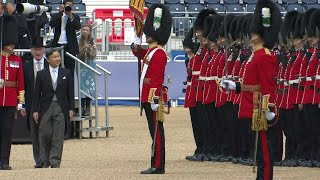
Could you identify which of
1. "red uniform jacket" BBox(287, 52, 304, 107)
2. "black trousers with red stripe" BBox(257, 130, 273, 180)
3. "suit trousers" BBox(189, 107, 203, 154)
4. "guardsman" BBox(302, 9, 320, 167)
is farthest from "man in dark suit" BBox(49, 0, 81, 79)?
"black trousers with red stripe" BBox(257, 130, 273, 180)

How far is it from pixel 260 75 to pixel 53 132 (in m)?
4.13

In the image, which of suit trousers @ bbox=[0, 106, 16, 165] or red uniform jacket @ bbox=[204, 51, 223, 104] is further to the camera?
red uniform jacket @ bbox=[204, 51, 223, 104]

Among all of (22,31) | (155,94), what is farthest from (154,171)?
(22,31)

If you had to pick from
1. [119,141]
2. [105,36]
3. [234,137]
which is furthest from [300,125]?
[105,36]

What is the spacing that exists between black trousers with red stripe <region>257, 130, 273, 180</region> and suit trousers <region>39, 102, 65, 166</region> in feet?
13.1

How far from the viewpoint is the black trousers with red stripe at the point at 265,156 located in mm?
11134

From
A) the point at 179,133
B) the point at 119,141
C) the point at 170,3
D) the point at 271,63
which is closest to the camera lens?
the point at 271,63

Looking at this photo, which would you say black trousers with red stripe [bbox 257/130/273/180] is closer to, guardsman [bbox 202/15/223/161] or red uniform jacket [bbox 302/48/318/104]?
red uniform jacket [bbox 302/48/318/104]

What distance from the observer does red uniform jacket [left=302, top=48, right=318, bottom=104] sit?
14.3 meters

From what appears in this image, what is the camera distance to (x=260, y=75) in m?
11.2

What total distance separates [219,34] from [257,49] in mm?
4117

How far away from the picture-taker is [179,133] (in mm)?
20719

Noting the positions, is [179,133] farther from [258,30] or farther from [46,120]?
[258,30]

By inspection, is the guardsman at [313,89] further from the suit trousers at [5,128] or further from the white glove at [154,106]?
the suit trousers at [5,128]
